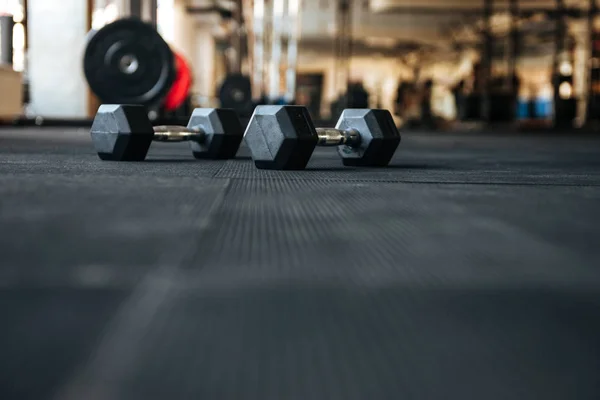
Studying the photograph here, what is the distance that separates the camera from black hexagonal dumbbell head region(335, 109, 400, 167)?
5.63 ft

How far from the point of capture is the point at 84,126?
552cm

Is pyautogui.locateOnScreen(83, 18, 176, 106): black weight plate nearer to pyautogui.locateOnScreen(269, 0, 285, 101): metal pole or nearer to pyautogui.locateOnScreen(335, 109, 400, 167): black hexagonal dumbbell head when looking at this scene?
pyautogui.locateOnScreen(335, 109, 400, 167): black hexagonal dumbbell head

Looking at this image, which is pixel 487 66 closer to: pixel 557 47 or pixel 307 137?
pixel 557 47

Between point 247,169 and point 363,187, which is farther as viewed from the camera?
point 247,169

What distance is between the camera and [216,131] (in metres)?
1.93

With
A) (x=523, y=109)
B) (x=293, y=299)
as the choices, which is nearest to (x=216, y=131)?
(x=293, y=299)

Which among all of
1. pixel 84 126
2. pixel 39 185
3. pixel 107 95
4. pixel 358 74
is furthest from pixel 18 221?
pixel 358 74

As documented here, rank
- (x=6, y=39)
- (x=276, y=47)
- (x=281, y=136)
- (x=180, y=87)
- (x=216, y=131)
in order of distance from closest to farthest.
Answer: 1. (x=281, y=136)
2. (x=216, y=131)
3. (x=6, y=39)
4. (x=180, y=87)
5. (x=276, y=47)

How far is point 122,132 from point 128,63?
236cm

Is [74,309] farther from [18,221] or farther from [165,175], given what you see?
[165,175]

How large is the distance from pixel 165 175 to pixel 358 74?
21956 mm

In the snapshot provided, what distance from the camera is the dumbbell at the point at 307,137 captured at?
1501 millimetres

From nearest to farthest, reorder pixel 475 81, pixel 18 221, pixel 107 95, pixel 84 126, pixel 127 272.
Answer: pixel 127 272 < pixel 18 221 < pixel 107 95 < pixel 84 126 < pixel 475 81

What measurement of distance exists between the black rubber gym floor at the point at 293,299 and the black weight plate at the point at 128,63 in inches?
118
